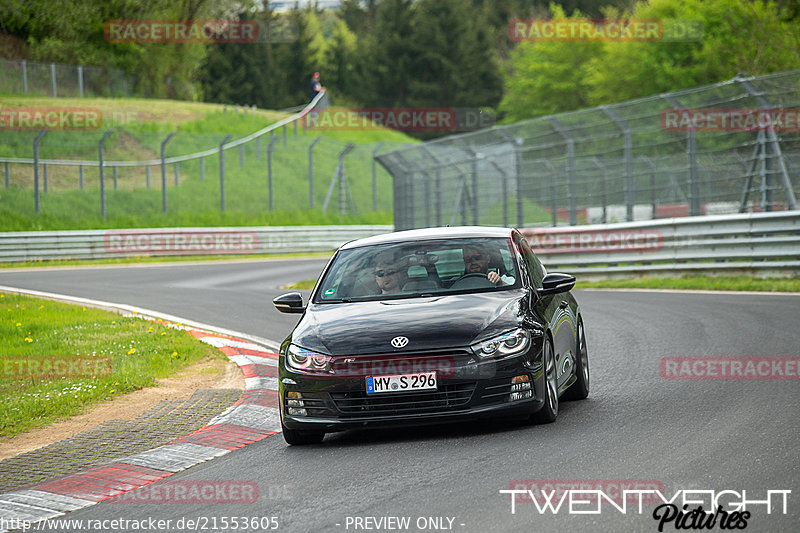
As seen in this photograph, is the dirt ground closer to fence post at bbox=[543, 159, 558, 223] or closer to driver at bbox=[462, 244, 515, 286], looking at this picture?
driver at bbox=[462, 244, 515, 286]

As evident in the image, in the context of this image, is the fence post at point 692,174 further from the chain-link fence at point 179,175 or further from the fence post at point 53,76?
the fence post at point 53,76

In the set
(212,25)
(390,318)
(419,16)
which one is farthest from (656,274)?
(419,16)

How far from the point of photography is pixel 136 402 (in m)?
9.14

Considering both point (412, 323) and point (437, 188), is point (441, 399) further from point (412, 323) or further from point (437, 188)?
point (437, 188)

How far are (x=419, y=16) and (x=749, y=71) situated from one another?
4282cm

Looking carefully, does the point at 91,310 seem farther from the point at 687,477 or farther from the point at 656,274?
the point at 687,477

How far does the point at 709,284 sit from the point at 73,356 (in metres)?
10.4

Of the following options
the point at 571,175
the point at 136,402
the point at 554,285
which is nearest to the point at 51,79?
the point at 571,175

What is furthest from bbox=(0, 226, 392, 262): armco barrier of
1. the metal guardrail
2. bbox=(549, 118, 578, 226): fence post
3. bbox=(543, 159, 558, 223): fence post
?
bbox=(549, 118, 578, 226): fence post

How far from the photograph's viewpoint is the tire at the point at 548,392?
707 cm

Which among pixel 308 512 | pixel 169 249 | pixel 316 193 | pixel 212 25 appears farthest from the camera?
pixel 212 25

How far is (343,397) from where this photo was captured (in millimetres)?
6879

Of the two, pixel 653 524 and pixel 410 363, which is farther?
pixel 410 363

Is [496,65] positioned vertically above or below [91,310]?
above
